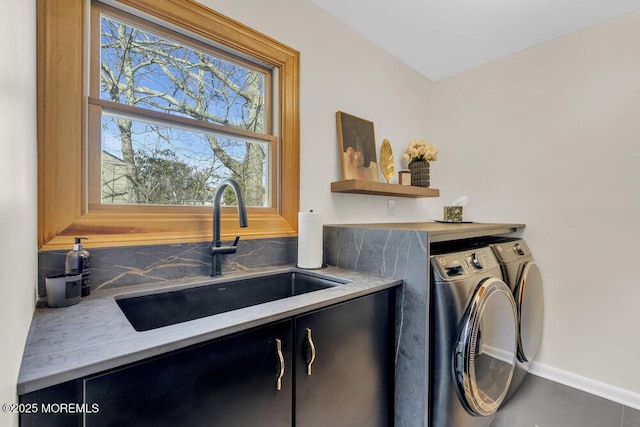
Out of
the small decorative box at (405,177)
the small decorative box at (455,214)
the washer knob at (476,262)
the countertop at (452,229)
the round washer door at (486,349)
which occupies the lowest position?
the round washer door at (486,349)

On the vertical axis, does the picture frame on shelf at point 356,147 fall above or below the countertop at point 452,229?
above

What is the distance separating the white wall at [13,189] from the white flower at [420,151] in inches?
89.2

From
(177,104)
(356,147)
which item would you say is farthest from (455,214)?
(177,104)

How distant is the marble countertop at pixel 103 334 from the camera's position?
59 cm

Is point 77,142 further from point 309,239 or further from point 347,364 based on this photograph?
point 347,364

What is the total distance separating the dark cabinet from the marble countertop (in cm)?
3

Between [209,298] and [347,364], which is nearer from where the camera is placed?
[347,364]

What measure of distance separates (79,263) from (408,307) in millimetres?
1336

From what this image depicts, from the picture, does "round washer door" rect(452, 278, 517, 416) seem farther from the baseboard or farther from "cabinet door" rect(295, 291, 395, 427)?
the baseboard

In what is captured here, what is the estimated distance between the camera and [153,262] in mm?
1230

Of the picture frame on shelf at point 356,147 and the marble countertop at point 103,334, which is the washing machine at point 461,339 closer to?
the marble countertop at point 103,334

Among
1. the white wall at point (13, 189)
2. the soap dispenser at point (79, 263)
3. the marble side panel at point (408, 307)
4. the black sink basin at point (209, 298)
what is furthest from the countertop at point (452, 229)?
the white wall at point (13, 189)

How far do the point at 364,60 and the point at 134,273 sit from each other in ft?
6.71

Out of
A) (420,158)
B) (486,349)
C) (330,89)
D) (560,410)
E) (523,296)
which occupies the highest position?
(330,89)
